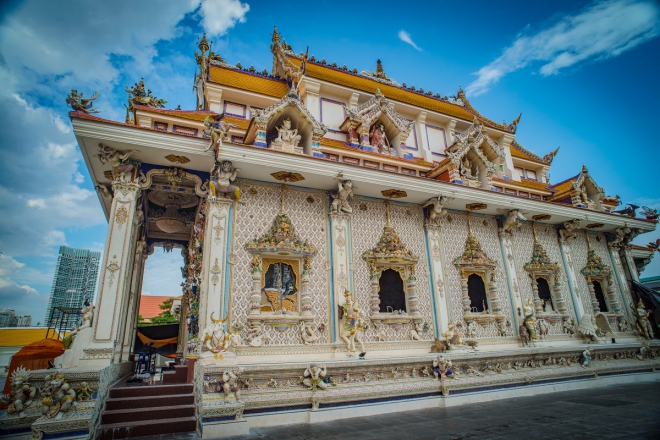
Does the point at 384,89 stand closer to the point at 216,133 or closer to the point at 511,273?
the point at 511,273

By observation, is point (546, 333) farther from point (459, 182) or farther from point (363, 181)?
point (363, 181)

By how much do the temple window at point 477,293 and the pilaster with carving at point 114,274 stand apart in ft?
30.7

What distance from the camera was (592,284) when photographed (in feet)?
44.9

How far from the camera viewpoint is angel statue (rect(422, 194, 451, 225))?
35.2 ft

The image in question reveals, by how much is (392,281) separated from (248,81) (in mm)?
8633

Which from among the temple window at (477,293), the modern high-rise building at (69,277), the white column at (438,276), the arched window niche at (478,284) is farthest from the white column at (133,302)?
the modern high-rise building at (69,277)

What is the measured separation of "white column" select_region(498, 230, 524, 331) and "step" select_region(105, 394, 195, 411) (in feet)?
31.6

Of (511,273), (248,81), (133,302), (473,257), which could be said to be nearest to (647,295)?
(511,273)

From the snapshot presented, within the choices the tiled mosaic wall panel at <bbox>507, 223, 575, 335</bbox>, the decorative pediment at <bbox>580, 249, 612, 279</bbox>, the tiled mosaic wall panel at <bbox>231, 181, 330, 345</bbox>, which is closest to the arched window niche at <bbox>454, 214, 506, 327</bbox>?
the tiled mosaic wall panel at <bbox>507, 223, 575, 335</bbox>

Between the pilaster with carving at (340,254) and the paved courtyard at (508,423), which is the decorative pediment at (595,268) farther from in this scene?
the pilaster with carving at (340,254)

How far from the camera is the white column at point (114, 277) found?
6.95 metres

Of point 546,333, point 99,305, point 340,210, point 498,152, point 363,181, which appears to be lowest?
point 546,333

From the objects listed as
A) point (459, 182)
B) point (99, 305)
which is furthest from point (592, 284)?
point (99, 305)

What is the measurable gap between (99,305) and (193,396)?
2613 mm
